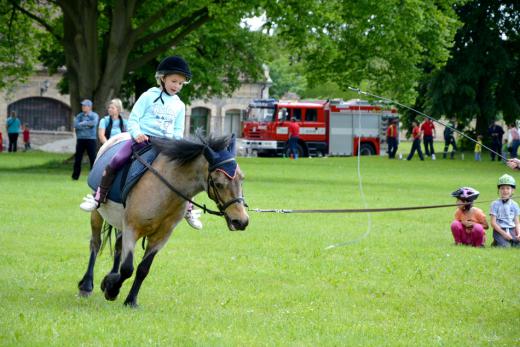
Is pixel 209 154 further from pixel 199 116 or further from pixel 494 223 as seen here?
pixel 199 116

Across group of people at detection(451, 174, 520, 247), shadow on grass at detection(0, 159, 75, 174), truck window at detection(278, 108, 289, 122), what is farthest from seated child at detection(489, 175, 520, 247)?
truck window at detection(278, 108, 289, 122)

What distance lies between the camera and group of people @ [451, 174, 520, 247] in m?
16.0

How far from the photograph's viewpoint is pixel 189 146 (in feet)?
31.4

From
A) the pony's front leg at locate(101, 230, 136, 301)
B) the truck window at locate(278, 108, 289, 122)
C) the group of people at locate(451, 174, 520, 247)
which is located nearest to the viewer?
the pony's front leg at locate(101, 230, 136, 301)

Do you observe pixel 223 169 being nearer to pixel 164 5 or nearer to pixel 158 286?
pixel 158 286

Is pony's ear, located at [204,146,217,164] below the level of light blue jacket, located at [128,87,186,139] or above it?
below

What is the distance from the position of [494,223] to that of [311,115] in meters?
44.6

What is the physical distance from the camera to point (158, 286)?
37.1 ft

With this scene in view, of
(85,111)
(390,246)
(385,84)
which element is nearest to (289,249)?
(390,246)

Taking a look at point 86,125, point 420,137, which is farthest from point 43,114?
point 86,125

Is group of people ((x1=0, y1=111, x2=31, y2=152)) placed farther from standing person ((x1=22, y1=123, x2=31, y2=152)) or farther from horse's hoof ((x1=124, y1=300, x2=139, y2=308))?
horse's hoof ((x1=124, y1=300, x2=139, y2=308))

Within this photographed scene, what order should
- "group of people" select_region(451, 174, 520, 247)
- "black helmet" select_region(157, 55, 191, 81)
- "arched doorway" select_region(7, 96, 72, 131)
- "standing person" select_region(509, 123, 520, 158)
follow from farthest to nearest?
"arched doorway" select_region(7, 96, 72, 131), "standing person" select_region(509, 123, 520, 158), "group of people" select_region(451, 174, 520, 247), "black helmet" select_region(157, 55, 191, 81)

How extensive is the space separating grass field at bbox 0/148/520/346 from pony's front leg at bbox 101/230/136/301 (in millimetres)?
180

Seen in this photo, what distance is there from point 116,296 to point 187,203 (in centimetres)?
118
